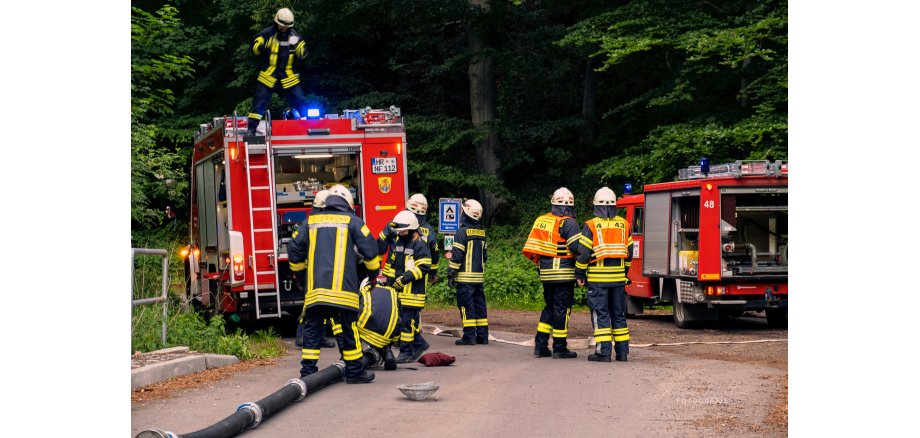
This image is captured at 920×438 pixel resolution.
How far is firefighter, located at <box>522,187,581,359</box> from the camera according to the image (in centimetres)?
1230

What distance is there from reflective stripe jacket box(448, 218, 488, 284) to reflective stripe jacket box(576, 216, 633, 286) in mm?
2043

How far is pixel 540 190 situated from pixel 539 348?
16028 millimetres

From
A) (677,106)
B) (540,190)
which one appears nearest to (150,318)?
(677,106)

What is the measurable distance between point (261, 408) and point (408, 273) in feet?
13.4

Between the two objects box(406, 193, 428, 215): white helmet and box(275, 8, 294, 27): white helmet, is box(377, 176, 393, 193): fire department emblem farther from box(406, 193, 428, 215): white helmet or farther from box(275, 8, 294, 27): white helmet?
box(275, 8, 294, 27): white helmet

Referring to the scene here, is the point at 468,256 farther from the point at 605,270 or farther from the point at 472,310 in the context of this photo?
the point at 605,270

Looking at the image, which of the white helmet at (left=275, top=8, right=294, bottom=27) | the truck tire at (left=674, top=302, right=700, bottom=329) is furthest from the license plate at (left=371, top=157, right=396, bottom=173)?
the truck tire at (left=674, top=302, right=700, bottom=329)

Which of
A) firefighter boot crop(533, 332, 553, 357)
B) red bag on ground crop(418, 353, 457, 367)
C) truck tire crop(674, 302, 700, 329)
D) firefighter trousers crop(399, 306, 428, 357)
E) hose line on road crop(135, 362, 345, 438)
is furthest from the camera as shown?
truck tire crop(674, 302, 700, 329)

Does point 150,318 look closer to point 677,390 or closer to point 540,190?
point 677,390

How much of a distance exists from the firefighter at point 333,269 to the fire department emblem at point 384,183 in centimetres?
408

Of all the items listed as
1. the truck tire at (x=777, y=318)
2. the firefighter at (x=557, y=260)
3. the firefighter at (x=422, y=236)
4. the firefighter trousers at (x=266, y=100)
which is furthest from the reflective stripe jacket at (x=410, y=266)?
the truck tire at (x=777, y=318)

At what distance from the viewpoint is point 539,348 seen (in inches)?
499

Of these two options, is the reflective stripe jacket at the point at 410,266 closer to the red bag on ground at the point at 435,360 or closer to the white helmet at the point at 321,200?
the red bag on ground at the point at 435,360

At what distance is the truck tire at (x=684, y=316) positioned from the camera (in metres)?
16.9
